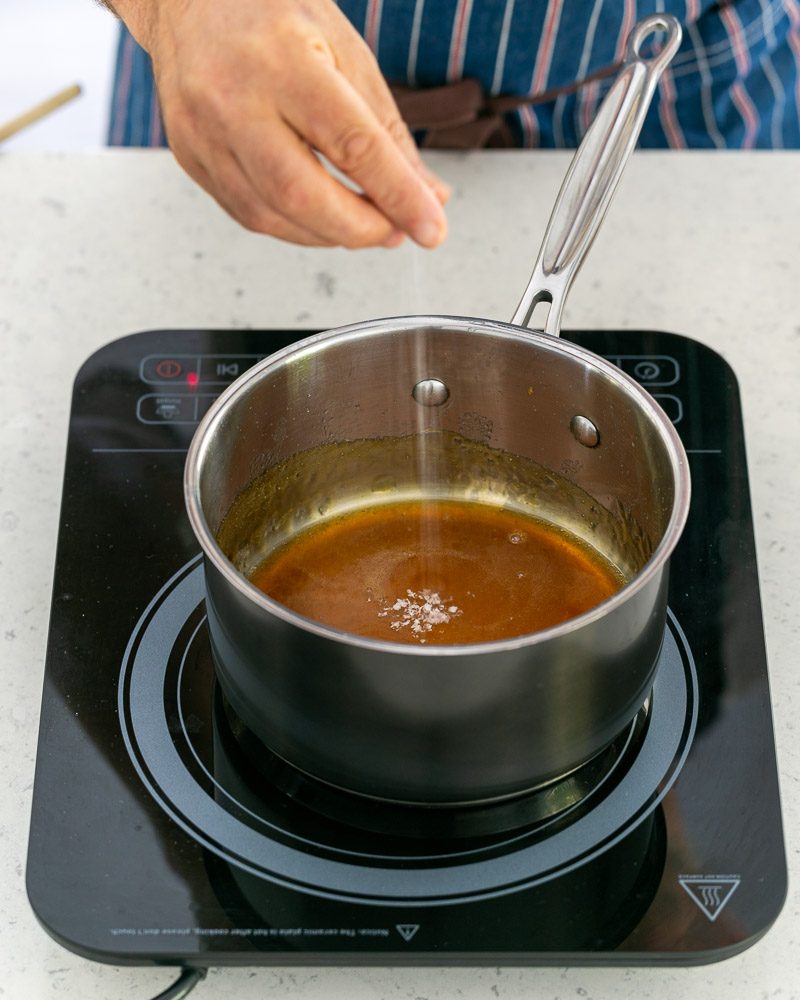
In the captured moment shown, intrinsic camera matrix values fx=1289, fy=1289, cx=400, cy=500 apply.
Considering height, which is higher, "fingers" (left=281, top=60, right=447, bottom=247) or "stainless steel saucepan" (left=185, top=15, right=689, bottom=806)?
"fingers" (left=281, top=60, right=447, bottom=247)

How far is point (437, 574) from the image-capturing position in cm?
78

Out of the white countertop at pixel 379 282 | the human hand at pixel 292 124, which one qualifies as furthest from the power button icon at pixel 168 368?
the human hand at pixel 292 124

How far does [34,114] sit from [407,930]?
0.81 meters

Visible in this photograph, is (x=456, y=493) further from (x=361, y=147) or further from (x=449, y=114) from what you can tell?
(x=449, y=114)

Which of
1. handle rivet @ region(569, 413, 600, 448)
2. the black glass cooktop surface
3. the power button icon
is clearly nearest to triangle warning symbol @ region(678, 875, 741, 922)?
the black glass cooktop surface

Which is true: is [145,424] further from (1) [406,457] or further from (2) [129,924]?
(2) [129,924]

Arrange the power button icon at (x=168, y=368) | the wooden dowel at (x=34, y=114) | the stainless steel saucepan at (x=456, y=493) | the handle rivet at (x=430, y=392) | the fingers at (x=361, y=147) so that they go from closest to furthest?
the stainless steel saucepan at (x=456, y=493) → the fingers at (x=361, y=147) → the handle rivet at (x=430, y=392) → the power button icon at (x=168, y=368) → the wooden dowel at (x=34, y=114)

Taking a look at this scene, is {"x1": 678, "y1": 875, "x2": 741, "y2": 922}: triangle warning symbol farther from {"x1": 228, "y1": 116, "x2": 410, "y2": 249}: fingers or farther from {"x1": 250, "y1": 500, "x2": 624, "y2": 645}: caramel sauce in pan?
{"x1": 228, "y1": 116, "x2": 410, "y2": 249}: fingers

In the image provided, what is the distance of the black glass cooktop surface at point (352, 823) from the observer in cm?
60

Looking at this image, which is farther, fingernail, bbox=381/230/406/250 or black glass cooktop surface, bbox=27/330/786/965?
fingernail, bbox=381/230/406/250

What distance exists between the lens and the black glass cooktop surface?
60cm

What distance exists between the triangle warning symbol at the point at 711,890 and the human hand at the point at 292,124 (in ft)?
1.19

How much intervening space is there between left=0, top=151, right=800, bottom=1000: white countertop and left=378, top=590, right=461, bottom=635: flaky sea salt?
193 mm

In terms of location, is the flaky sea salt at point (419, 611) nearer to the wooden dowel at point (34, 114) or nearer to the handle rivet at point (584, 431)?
the handle rivet at point (584, 431)
